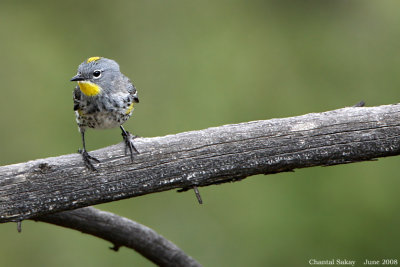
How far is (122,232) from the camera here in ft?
11.8

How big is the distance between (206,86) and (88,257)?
1882 mm

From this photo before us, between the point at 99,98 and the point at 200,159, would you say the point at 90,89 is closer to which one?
the point at 99,98

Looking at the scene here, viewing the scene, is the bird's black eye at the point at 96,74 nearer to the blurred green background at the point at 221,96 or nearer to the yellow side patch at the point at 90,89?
the yellow side patch at the point at 90,89

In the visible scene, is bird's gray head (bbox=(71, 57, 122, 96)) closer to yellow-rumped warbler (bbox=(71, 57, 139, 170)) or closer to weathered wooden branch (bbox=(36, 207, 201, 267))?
yellow-rumped warbler (bbox=(71, 57, 139, 170))

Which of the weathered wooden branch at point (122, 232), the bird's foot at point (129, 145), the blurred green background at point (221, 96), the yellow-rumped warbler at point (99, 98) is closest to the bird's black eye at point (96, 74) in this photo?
the yellow-rumped warbler at point (99, 98)

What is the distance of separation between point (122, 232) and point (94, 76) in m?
0.99

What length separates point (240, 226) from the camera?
5.01 metres

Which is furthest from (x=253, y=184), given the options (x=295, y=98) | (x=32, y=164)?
(x=32, y=164)

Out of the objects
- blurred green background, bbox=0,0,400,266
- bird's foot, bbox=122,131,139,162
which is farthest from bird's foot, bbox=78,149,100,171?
blurred green background, bbox=0,0,400,266

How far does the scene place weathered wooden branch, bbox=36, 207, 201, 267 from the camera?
3.51m

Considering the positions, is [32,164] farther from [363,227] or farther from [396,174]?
[396,174]

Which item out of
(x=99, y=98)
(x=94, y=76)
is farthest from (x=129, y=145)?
(x=94, y=76)

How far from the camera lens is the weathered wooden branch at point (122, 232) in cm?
351

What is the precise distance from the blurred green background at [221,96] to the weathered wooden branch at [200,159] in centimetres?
193
